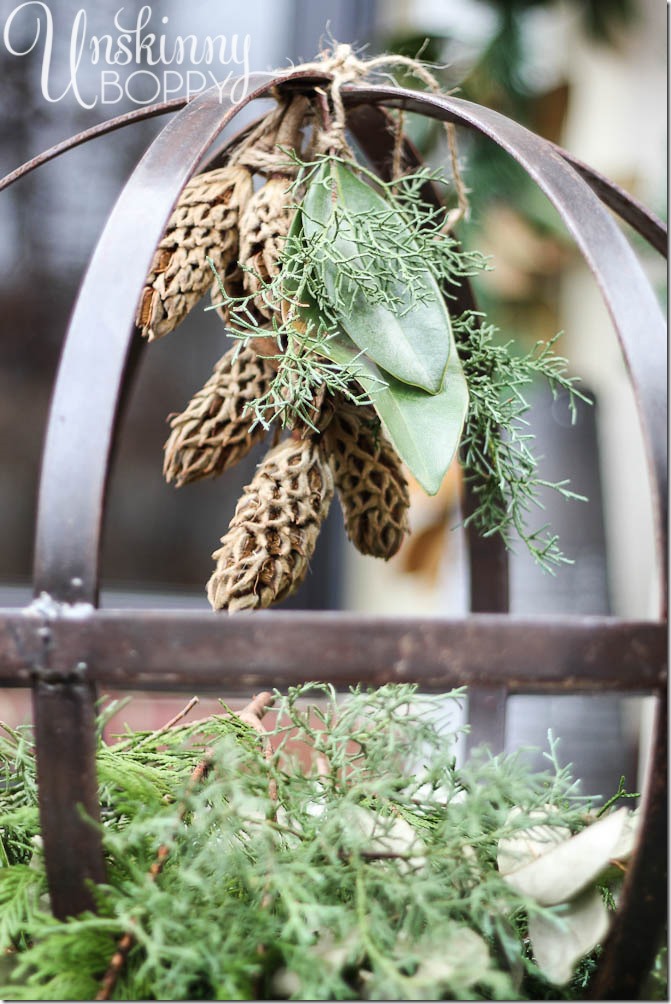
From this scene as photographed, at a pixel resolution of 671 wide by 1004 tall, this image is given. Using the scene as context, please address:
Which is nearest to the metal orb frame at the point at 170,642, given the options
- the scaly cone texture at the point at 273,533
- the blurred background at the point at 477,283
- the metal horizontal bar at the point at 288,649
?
the metal horizontal bar at the point at 288,649

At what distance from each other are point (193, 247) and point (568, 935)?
376 mm

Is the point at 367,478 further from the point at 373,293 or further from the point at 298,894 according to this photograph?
the point at 298,894

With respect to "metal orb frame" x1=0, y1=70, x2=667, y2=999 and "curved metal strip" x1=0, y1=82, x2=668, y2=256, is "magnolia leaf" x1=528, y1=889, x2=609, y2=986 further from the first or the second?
"curved metal strip" x1=0, y1=82, x2=668, y2=256

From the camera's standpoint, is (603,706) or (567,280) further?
(567,280)

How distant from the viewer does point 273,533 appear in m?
0.44

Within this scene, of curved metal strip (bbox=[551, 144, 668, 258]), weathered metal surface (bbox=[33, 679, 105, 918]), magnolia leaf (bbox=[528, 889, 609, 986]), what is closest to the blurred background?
curved metal strip (bbox=[551, 144, 668, 258])

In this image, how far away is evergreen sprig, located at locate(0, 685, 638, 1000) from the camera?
321 millimetres

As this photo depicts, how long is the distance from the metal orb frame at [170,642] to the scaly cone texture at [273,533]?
0.11m

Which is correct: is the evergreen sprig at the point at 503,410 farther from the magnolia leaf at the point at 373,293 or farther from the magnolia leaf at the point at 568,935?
the magnolia leaf at the point at 568,935

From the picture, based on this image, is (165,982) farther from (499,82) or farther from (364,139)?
(499,82)

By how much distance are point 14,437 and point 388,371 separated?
1.10 metres

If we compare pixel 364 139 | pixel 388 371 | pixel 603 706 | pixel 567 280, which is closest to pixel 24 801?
pixel 388 371

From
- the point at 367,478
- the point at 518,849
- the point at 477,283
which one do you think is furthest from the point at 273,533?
the point at 477,283

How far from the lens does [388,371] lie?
421 mm
